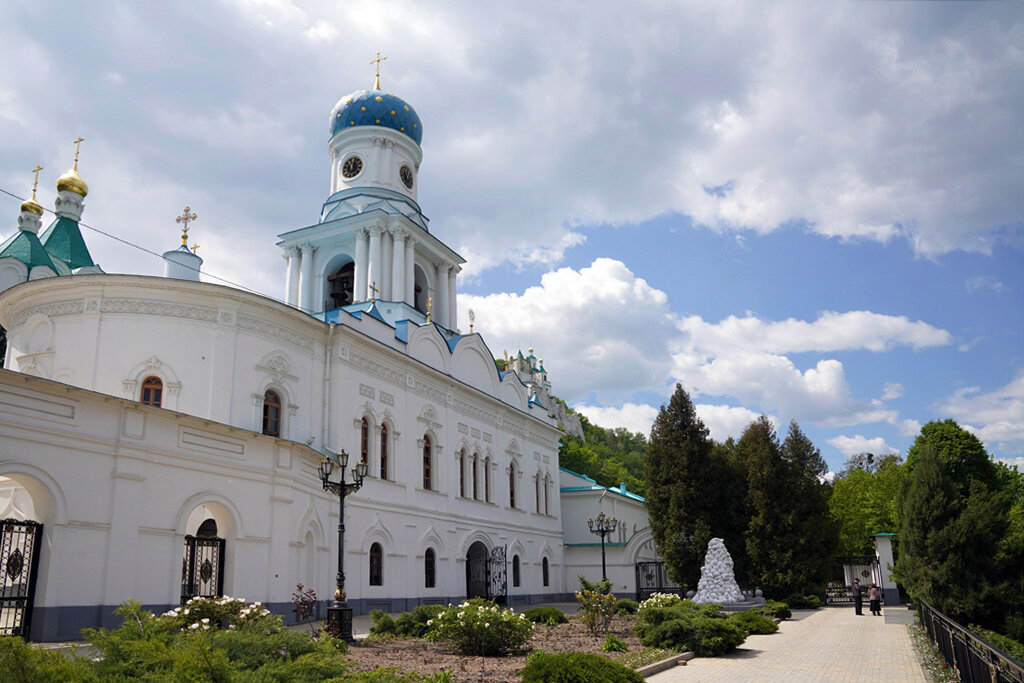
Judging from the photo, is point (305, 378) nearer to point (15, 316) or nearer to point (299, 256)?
point (15, 316)

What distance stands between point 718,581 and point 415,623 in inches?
515

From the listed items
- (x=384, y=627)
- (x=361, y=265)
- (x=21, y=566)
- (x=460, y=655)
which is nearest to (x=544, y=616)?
(x=384, y=627)

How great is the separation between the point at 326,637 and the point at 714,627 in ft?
27.2

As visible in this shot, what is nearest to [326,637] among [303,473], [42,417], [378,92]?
[42,417]

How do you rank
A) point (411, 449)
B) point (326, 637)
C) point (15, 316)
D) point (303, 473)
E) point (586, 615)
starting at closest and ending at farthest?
point (326, 637) < point (586, 615) < point (303, 473) < point (15, 316) < point (411, 449)

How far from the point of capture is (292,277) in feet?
101

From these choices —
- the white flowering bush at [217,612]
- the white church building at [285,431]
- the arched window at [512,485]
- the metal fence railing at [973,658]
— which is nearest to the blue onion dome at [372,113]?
the white church building at [285,431]

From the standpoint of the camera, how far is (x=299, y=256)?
3088 centimetres

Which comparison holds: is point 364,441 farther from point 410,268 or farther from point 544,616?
point 410,268

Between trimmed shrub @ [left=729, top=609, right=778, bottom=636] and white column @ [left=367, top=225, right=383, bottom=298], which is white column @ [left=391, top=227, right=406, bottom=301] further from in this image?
trimmed shrub @ [left=729, top=609, right=778, bottom=636]

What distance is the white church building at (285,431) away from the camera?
44.7ft

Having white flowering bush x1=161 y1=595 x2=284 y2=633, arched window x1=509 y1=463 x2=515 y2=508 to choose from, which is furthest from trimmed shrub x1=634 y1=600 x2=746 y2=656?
arched window x1=509 y1=463 x2=515 y2=508

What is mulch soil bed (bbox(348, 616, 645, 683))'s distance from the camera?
10.6 metres

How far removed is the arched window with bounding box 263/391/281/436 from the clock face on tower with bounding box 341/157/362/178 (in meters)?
13.6
